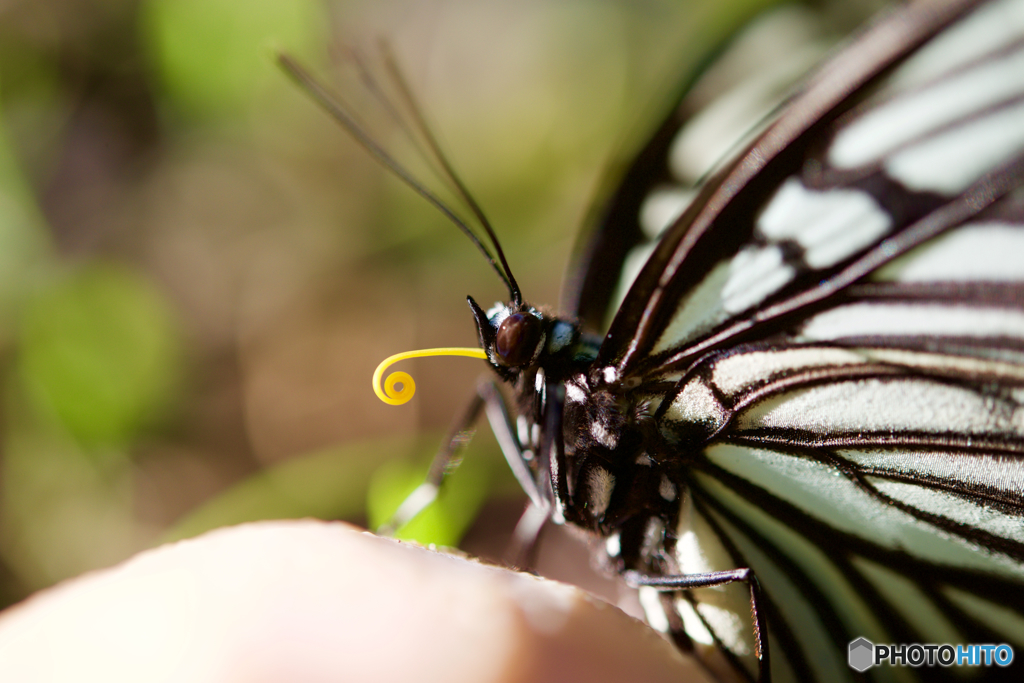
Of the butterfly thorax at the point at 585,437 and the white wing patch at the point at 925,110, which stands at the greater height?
the white wing patch at the point at 925,110

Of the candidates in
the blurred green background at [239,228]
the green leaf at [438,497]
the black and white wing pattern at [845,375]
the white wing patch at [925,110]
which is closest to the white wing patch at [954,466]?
the black and white wing pattern at [845,375]

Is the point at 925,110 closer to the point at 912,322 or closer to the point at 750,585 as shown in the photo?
the point at 912,322

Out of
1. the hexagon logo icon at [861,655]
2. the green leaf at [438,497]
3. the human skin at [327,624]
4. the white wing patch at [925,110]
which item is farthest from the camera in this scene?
the green leaf at [438,497]

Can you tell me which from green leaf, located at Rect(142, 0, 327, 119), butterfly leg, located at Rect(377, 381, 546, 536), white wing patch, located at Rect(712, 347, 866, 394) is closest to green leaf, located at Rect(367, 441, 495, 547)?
butterfly leg, located at Rect(377, 381, 546, 536)

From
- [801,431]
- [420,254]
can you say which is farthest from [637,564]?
[420,254]

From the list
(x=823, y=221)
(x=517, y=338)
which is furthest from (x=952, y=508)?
(x=517, y=338)

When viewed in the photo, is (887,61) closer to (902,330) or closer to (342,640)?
(902,330)

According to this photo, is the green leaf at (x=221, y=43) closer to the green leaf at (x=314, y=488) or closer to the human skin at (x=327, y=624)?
the green leaf at (x=314, y=488)
